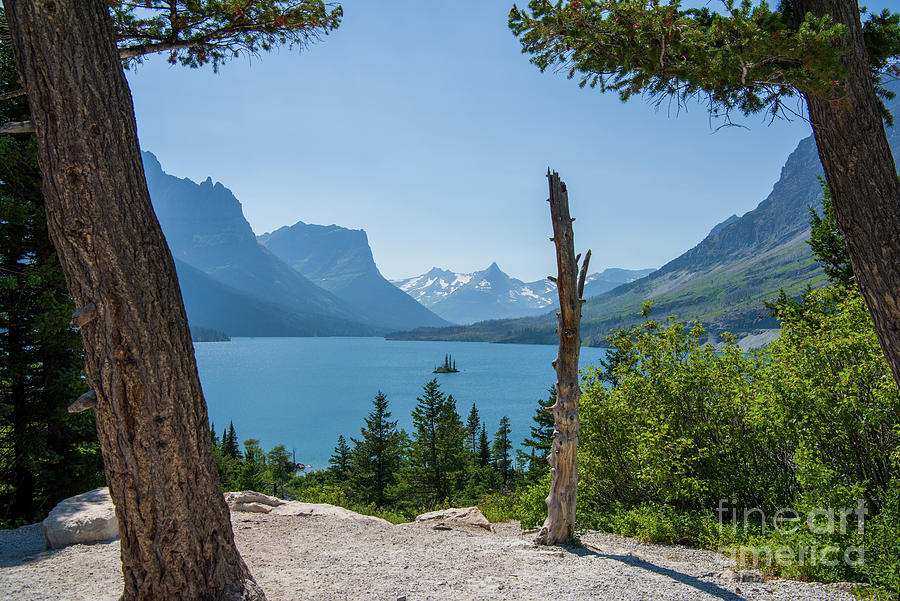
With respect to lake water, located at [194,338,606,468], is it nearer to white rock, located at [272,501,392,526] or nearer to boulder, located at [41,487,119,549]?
white rock, located at [272,501,392,526]

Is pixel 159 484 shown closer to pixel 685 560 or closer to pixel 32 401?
pixel 685 560

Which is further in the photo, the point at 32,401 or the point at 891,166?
the point at 32,401

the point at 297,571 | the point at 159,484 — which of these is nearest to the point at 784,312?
the point at 297,571

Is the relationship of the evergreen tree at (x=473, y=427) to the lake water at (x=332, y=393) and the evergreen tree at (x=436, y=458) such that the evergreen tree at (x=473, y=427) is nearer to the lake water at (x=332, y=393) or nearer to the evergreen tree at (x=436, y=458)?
the lake water at (x=332, y=393)

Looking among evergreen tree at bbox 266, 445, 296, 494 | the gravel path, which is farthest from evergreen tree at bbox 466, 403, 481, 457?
the gravel path

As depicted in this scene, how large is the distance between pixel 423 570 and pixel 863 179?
16.5 feet

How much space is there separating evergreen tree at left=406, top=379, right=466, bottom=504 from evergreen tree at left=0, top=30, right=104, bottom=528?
737 inches

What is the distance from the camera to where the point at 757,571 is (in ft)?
16.4

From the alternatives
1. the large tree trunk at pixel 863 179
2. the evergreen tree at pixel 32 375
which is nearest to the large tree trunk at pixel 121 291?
the large tree trunk at pixel 863 179

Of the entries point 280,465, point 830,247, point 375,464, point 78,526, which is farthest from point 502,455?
point 78,526

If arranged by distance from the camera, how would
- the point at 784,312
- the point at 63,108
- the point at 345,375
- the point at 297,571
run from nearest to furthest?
1. the point at 63,108
2. the point at 297,571
3. the point at 784,312
4. the point at 345,375

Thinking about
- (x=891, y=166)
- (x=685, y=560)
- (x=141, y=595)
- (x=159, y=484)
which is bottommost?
(x=685, y=560)

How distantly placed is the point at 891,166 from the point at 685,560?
4636 mm

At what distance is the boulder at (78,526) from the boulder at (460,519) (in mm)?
4745
